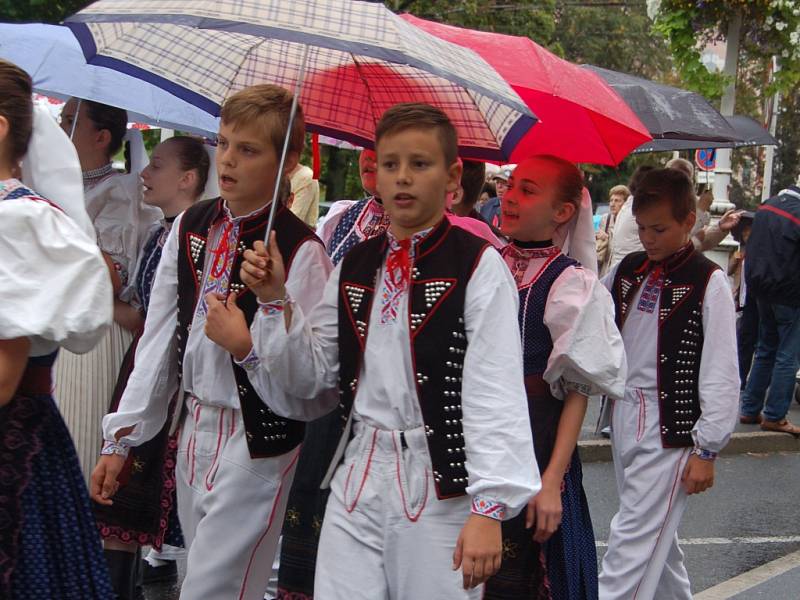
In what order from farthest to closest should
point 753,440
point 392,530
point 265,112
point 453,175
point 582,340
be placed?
point 753,440
point 582,340
point 265,112
point 453,175
point 392,530

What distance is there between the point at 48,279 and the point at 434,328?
0.95 metres

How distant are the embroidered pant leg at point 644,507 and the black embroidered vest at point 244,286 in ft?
5.57

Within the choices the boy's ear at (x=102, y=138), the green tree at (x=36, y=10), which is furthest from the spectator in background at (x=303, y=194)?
the green tree at (x=36, y=10)

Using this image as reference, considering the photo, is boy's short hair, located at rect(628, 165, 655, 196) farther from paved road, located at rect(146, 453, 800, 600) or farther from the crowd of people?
paved road, located at rect(146, 453, 800, 600)

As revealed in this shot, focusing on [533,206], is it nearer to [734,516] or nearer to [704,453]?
[704,453]

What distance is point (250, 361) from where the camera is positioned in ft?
11.1

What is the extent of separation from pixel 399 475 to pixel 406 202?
698 mm

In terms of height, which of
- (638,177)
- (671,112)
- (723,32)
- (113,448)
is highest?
(723,32)

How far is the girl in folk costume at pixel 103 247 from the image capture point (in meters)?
4.95

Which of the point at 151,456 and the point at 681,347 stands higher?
the point at 681,347

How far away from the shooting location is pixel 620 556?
496 centimetres

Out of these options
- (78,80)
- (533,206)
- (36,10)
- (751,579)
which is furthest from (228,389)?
(36,10)

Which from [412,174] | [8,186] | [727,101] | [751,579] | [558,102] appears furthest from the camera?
[727,101]

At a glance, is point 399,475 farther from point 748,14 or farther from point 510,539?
point 748,14
